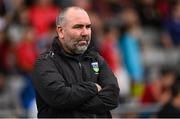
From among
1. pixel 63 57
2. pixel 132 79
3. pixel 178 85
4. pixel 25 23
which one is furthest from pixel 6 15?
pixel 63 57

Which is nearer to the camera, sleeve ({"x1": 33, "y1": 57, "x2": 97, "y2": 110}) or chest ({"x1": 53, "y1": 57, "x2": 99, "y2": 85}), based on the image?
sleeve ({"x1": 33, "y1": 57, "x2": 97, "y2": 110})

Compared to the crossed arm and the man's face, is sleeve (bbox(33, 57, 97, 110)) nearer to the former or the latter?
the crossed arm

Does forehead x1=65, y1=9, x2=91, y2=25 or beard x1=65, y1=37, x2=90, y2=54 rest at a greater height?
forehead x1=65, y1=9, x2=91, y2=25

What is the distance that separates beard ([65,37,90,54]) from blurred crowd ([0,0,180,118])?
439 cm

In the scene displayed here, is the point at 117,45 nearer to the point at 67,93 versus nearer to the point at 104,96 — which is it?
the point at 104,96

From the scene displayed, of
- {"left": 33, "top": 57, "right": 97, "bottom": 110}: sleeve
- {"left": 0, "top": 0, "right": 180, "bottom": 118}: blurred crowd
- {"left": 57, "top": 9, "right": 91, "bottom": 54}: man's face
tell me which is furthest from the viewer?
{"left": 0, "top": 0, "right": 180, "bottom": 118}: blurred crowd

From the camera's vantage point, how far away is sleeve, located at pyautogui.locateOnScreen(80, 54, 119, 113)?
5.32 m

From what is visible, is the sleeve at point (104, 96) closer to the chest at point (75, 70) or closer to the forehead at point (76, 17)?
the chest at point (75, 70)

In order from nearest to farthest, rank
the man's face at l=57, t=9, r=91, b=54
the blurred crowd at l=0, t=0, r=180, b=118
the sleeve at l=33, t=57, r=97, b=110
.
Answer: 1. the sleeve at l=33, t=57, r=97, b=110
2. the man's face at l=57, t=9, r=91, b=54
3. the blurred crowd at l=0, t=0, r=180, b=118

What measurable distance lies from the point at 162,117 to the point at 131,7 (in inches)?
210

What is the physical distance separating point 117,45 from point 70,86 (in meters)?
6.61

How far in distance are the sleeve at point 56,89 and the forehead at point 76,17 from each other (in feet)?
1.28

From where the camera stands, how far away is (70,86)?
5.36 m

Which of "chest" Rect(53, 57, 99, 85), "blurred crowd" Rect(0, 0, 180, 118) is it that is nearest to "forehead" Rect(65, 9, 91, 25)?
"chest" Rect(53, 57, 99, 85)
